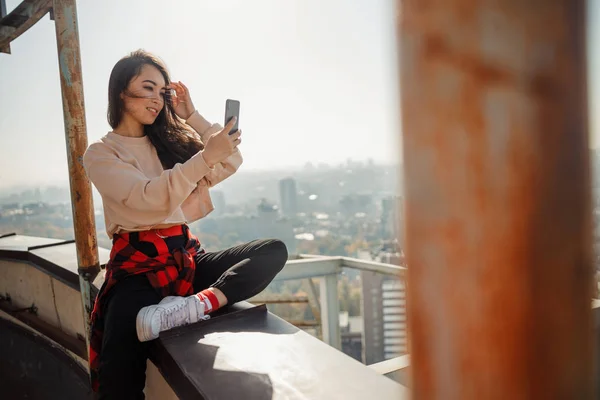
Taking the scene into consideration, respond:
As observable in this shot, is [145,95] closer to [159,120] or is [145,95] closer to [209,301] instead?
[159,120]

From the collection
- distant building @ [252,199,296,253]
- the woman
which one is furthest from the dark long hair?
distant building @ [252,199,296,253]

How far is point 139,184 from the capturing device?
1.43 metres

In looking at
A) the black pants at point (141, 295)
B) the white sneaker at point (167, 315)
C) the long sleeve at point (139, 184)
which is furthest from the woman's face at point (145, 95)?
the white sneaker at point (167, 315)

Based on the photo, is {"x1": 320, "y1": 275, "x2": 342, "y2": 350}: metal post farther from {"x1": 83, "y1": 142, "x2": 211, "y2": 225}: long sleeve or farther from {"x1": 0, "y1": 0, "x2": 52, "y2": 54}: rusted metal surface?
{"x1": 0, "y1": 0, "x2": 52, "y2": 54}: rusted metal surface

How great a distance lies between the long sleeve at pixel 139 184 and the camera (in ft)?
4.63

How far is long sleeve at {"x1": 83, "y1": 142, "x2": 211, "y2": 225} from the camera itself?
141cm

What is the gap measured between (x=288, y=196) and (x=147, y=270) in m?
16.7

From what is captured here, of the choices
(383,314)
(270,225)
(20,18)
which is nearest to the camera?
(20,18)

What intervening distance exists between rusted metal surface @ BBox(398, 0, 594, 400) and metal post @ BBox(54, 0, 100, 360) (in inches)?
84.4

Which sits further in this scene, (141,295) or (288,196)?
(288,196)

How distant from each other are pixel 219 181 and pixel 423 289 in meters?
1.70

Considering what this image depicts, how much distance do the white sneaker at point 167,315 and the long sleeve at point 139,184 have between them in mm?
304

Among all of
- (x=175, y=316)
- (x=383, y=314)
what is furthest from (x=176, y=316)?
(x=383, y=314)

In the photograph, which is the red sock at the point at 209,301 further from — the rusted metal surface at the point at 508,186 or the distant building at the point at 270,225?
the distant building at the point at 270,225
